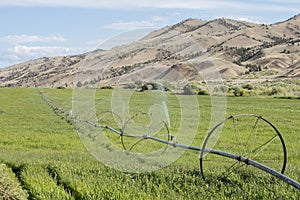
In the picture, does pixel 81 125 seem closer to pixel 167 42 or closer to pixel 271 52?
pixel 167 42

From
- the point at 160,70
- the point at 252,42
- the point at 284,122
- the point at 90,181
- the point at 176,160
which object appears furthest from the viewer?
the point at 252,42

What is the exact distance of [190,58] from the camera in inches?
417

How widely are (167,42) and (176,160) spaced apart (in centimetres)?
253

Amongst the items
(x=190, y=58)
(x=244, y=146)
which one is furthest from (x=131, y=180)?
(x=244, y=146)

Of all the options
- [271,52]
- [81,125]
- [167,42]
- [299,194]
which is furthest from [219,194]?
[271,52]

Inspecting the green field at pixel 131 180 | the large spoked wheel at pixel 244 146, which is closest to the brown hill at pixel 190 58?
the large spoked wheel at pixel 244 146

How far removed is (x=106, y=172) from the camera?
8.32 m

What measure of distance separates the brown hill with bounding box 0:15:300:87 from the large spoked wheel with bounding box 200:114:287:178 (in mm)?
1768

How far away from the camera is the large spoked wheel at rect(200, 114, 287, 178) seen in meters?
6.77

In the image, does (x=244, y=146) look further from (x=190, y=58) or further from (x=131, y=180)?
(x=131, y=180)

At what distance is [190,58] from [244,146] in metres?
3.46

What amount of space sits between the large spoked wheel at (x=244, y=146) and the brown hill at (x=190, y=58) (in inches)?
69.6

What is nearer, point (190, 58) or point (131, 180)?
point (131, 180)

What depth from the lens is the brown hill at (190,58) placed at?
10.1m
